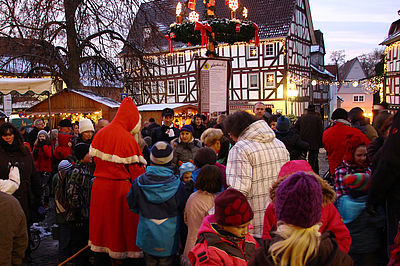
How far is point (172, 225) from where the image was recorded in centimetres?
382

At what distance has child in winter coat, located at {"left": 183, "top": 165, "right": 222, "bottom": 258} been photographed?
3576 mm

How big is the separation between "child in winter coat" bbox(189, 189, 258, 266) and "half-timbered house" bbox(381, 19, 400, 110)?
28809 mm

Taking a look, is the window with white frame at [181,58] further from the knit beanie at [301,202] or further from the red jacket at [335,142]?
the knit beanie at [301,202]

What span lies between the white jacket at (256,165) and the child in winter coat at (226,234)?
2.76ft

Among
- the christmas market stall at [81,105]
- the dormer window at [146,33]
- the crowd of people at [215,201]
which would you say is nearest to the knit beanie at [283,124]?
the crowd of people at [215,201]

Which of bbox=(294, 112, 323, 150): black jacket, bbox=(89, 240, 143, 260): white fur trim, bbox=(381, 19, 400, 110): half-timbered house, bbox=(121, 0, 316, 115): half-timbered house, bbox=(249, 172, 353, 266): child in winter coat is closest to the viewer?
bbox=(249, 172, 353, 266): child in winter coat

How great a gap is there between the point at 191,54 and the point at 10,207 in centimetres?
3014

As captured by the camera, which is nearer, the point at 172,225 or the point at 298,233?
the point at 298,233

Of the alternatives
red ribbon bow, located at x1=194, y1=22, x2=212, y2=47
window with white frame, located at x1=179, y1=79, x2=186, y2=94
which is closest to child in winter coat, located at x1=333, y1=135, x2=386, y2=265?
red ribbon bow, located at x1=194, y1=22, x2=212, y2=47

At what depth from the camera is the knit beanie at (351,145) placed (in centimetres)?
363

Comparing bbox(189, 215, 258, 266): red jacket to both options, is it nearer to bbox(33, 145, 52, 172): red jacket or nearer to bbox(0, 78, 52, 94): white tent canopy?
bbox(33, 145, 52, 172): red jacket

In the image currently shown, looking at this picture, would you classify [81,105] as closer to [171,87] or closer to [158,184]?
[158,184]

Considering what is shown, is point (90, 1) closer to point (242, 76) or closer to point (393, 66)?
point (242, 76)


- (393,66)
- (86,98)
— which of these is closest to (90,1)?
(86,98)
